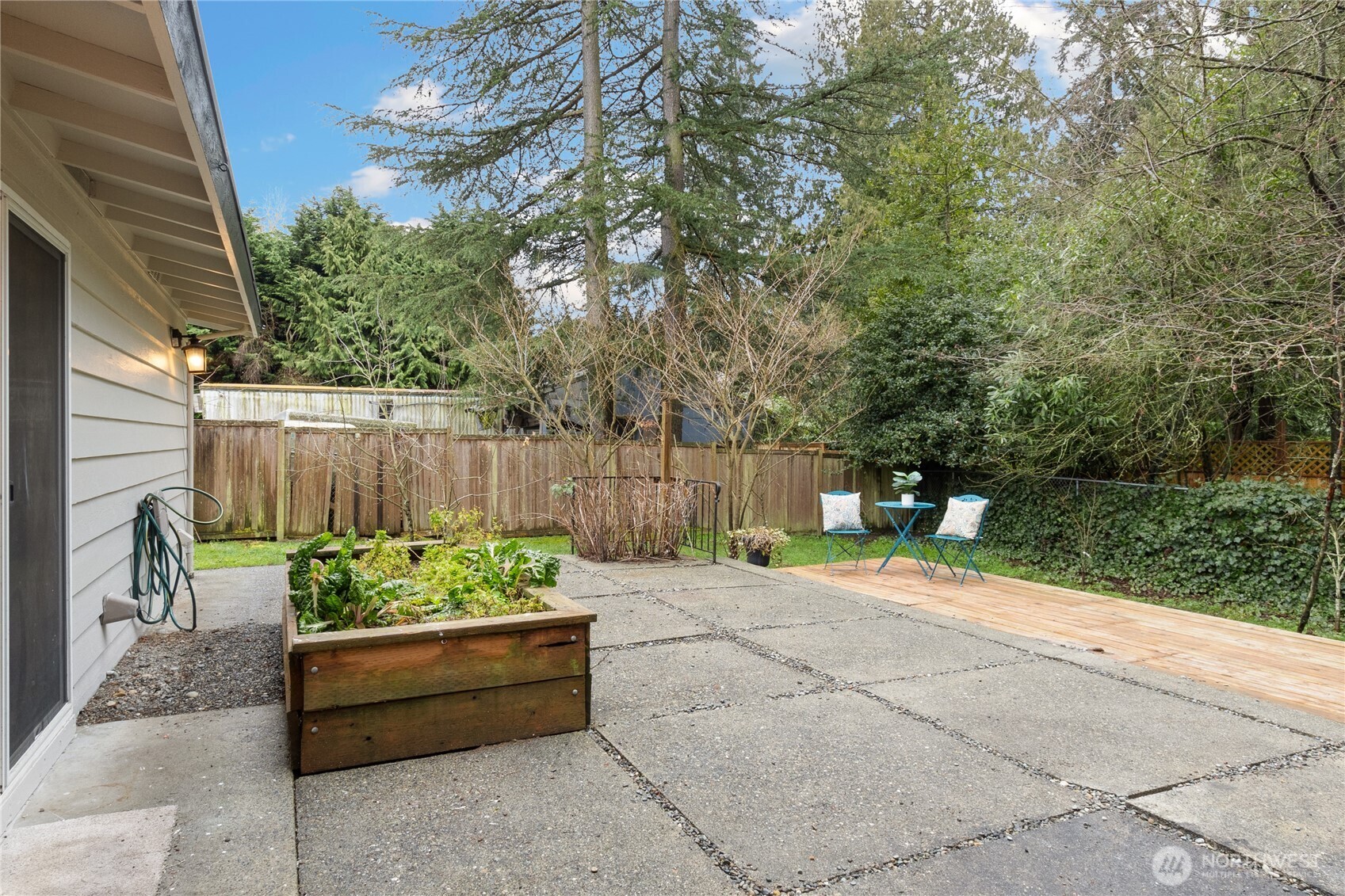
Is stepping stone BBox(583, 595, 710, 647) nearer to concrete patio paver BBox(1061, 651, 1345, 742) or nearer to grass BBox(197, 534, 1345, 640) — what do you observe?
concrete patio paver BBox(1061, 651, 1345, 742)

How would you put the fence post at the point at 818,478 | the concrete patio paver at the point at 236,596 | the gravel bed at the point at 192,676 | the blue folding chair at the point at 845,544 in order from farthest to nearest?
the fence post at the point at 818,478 → the blue folding chair at the point at 845,544 → the concrete patio paver at the point at 236,596 → the gravel bed at the point at 192,676

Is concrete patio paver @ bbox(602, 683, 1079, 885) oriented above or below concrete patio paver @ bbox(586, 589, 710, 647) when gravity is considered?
above

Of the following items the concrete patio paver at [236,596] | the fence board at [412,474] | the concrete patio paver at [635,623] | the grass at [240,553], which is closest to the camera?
the concrete patio paver at [635,623]

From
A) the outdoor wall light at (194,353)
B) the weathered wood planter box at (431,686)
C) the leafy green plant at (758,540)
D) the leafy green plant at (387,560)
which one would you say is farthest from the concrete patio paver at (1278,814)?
the outdoor wall light at (194,353)

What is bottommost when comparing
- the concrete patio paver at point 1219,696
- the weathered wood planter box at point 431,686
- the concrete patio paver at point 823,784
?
the concrete patio paver at point 1219,696

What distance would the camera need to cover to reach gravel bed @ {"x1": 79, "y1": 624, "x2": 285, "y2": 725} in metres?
3.05

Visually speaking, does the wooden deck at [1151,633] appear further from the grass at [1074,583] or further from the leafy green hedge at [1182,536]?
the leafy green hedge at [1182,536]

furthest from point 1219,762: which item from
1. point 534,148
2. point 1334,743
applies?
point 534,148

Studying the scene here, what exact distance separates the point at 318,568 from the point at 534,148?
1037 centimetres

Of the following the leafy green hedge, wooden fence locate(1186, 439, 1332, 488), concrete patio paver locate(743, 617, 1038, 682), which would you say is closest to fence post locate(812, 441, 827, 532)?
the leafy green hedge

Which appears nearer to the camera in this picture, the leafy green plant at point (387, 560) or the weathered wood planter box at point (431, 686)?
the weathered wood planter box at point (431, 686)

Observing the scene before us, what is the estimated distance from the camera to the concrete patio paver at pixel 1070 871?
6.03 ft

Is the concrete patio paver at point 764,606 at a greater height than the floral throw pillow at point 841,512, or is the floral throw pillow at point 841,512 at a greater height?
the floral throw pillow at point 841,512

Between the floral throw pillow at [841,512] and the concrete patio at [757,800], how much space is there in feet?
11.6
